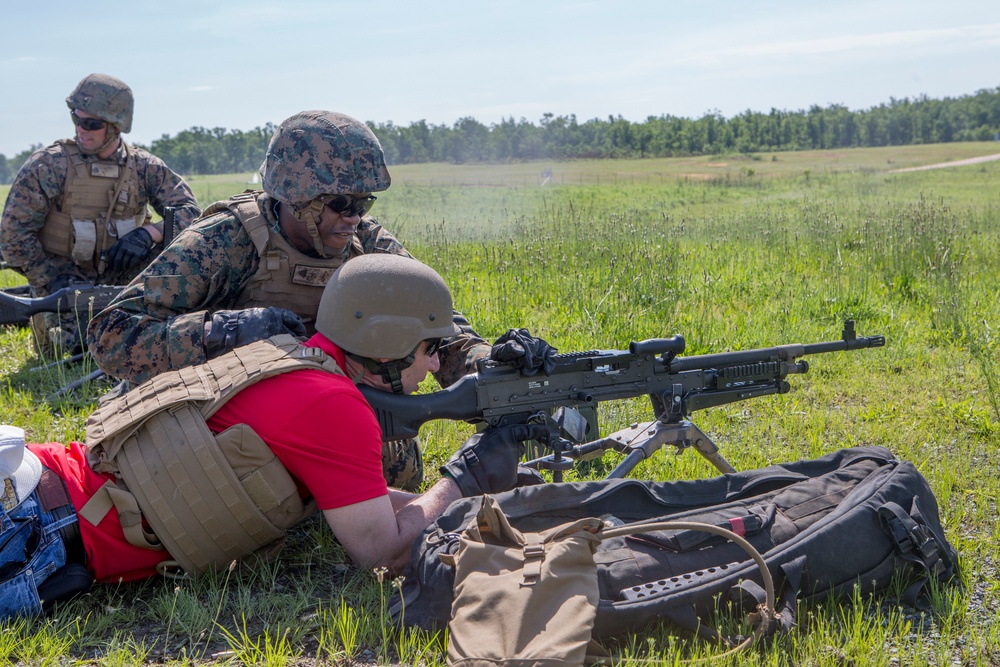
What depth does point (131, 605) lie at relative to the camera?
138 inches

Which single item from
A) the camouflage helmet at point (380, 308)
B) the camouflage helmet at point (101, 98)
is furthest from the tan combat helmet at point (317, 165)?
the camouflage helmet at point (101, 98)

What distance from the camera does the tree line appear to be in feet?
201

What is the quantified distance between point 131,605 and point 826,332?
572 cm

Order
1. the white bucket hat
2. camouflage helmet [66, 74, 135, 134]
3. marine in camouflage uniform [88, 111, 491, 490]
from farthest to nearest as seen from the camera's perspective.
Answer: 1. camouflage helmet [66, 74, 135, 134]
2. marine in camouflage uniform [88, 111, 491, 490]
3. the white bucket hat

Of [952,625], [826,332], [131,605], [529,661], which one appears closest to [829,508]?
[952,625]

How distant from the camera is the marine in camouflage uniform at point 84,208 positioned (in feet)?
25.3

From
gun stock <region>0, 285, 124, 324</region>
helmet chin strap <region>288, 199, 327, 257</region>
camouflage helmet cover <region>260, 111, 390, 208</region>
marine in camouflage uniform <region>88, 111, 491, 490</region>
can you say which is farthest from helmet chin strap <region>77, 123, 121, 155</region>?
helmet chin strap <region>288, 199, 327, 257</region>

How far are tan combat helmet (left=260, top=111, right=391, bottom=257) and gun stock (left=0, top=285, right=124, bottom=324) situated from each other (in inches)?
A: 125

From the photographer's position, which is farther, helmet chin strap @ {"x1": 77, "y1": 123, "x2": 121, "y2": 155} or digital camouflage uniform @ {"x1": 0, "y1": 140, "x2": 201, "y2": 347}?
helmet chin strap @ {"x1": 77, "y1": 123, "x2": 121, "y2": 155}

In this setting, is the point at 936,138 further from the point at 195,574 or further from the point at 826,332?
the point at 195,574

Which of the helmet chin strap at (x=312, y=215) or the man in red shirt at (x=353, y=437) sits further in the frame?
the helmet chin strap at (x=312, y=215)

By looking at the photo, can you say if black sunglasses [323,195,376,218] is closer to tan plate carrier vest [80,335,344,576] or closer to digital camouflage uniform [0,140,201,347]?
tan plate carrier vest [80,335,344,576]

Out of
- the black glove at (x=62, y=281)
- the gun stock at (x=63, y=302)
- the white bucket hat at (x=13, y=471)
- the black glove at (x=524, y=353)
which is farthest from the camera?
the black glove at (x=62, y=281)

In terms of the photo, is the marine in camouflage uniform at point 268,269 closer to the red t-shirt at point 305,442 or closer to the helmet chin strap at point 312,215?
the helmet chin strap at point 312,215
